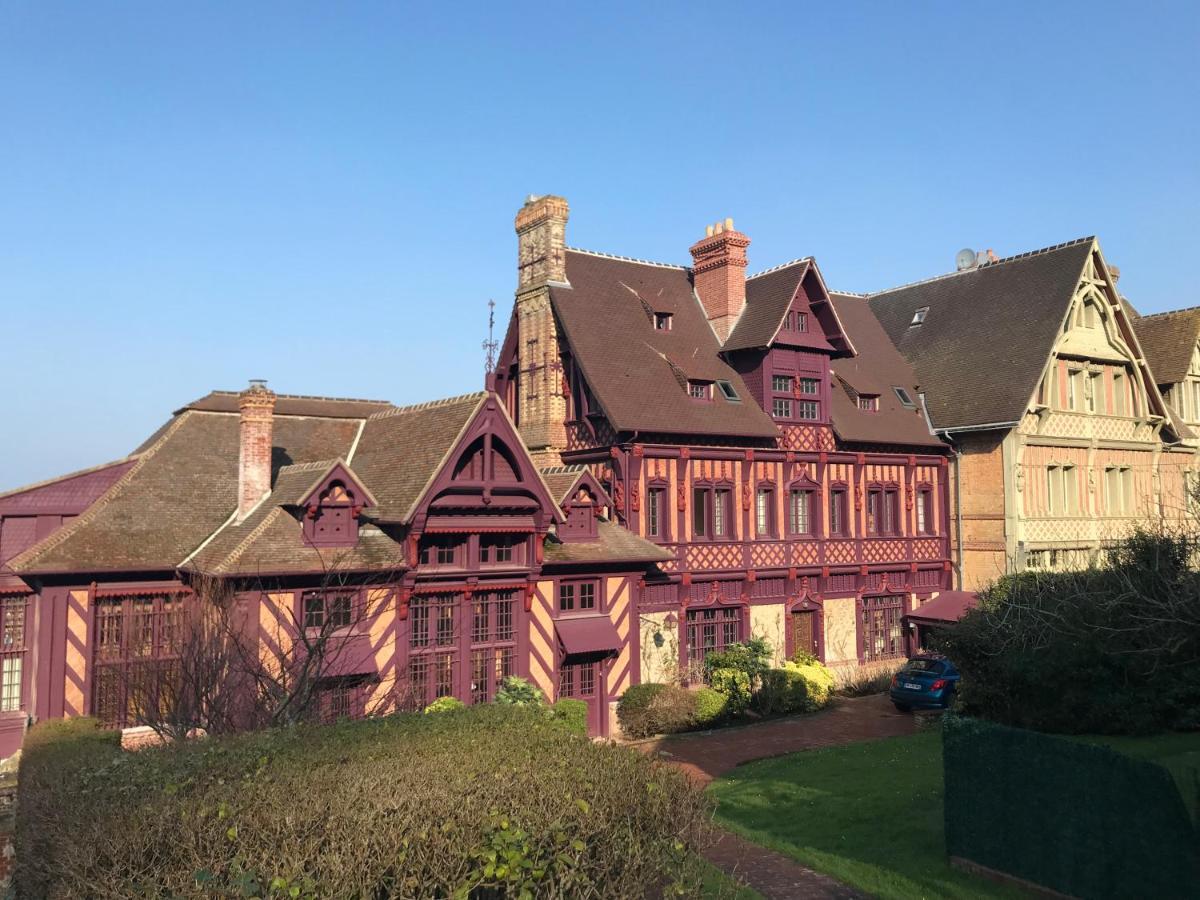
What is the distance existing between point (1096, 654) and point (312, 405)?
20.1 m

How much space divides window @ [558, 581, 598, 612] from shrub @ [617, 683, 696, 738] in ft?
7.76

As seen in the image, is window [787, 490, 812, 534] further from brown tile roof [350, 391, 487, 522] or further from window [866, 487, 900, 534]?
brown tile roof [350, 391, 487, 522]

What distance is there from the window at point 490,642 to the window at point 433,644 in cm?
45

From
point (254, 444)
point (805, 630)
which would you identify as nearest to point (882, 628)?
point (805, 630)

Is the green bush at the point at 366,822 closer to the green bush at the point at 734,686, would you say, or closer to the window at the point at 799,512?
the green bush at the point at 734,686

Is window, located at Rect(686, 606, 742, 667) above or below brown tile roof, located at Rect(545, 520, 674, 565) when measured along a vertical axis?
below

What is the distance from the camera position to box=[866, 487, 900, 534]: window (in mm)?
30000

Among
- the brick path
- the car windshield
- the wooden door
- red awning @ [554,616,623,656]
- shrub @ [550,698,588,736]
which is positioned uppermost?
red awning @ [554,616,623,656]

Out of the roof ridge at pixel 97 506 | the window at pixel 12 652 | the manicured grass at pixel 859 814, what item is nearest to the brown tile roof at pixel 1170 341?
the manicured grass at pixel 859 814

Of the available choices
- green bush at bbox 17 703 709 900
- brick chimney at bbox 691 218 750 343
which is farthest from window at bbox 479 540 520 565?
green bush at bbox 17 703 709 900

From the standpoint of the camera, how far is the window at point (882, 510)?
30.0m

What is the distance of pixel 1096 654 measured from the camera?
48.8 feet

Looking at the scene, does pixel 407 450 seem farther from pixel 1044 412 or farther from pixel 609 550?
pixel 1044 412

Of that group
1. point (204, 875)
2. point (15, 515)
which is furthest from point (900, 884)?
point (15, 515)
